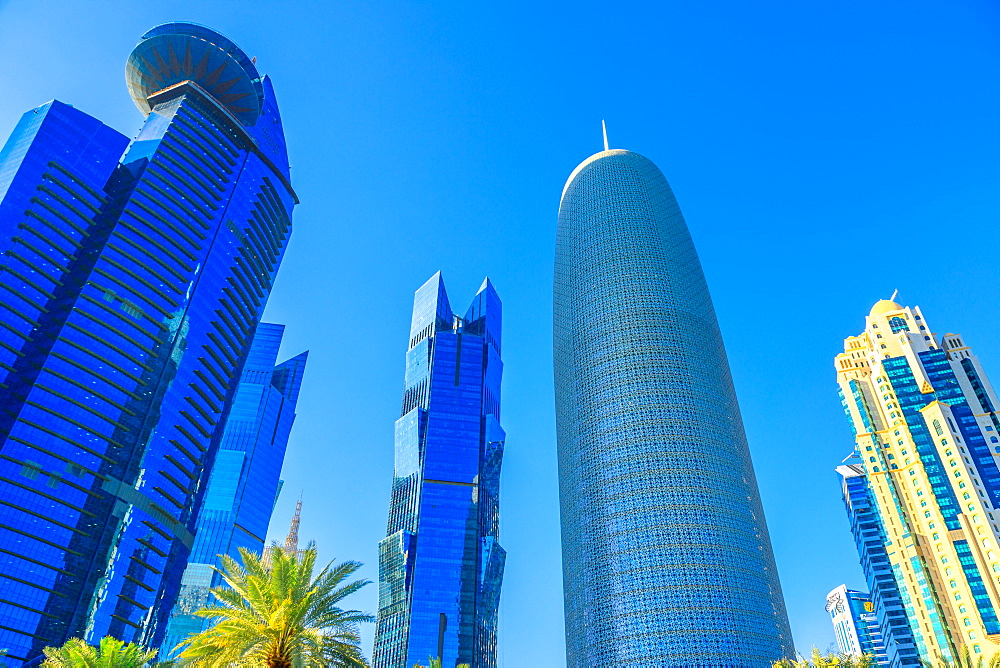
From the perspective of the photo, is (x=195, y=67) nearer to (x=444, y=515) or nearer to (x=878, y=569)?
(x=444, y=515)

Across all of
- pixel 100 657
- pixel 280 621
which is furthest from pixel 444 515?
pixel 280 621

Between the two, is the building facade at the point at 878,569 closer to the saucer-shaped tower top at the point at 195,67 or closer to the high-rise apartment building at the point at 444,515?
the high-rise apartment building at the point at 444,515

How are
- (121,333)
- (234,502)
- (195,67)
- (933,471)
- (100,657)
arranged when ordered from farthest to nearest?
(234,502) < (195,67) < (933,471) < (121,333) < (100,657)

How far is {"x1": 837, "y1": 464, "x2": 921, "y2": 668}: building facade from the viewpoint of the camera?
153 metres

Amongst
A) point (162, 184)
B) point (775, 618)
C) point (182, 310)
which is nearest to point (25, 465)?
point (182, 310)

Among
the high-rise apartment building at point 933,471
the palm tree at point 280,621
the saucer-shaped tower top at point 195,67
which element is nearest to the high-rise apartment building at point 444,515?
the saucer-shaped tower top at point 195,67

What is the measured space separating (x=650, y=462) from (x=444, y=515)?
167ft

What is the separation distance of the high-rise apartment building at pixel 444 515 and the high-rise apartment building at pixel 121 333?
50.4 m

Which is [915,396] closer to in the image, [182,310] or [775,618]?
[775,618]

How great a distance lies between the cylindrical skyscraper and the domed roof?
3512 centimetres

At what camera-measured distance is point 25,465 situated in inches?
3684

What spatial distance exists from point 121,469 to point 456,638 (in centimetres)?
7700

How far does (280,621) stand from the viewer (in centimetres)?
3123

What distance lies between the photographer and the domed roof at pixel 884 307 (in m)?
159
